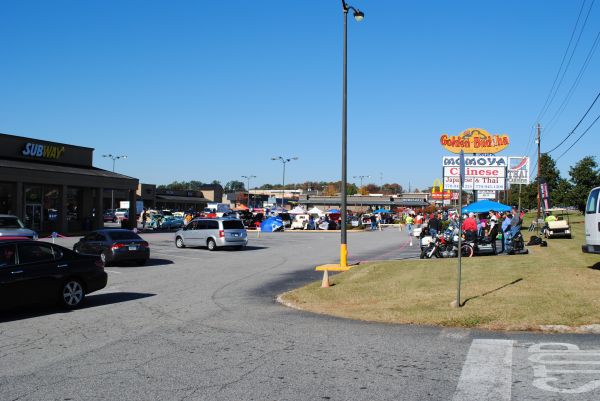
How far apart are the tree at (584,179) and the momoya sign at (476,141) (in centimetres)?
4370

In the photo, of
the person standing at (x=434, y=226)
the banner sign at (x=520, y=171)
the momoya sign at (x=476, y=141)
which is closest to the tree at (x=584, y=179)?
the banner sign at (x=520, y=171)

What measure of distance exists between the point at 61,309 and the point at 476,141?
93.2 ft

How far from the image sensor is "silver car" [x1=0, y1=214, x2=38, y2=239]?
70.0 feet

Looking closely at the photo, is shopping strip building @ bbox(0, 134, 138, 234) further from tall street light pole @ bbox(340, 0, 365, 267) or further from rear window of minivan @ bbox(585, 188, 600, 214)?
rear window of minivan @ bbox(585, 188, 600, 214)

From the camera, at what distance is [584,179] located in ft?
235

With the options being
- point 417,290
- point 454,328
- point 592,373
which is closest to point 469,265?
point 417,290

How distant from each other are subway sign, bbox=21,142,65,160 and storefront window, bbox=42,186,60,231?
8.79 ft

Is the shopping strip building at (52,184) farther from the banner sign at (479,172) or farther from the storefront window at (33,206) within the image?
the banner sign at (479,172)

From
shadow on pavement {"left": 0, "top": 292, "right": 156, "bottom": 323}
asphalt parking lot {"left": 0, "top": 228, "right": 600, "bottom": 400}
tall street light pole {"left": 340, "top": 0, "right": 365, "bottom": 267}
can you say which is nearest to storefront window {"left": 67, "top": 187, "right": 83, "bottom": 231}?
tall street light pole {"left": 340, "top": 0, "right": 365, "bottom": 267}

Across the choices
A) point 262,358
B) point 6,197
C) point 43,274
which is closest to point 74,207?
point 6,197

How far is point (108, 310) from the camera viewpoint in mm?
11531

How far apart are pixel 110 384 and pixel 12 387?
3.43ft

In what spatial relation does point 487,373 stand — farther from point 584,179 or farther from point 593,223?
point 584,179

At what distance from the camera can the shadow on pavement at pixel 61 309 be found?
10875 millimetres
